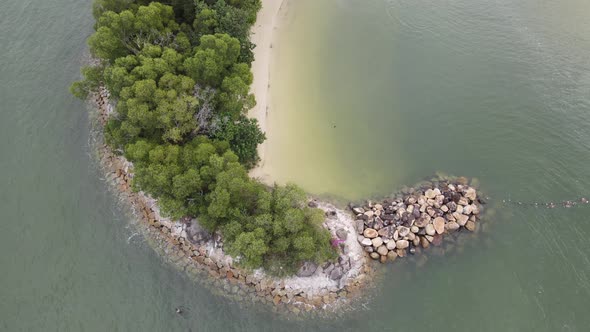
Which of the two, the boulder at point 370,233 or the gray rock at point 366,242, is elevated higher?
the boulder at point 370,233

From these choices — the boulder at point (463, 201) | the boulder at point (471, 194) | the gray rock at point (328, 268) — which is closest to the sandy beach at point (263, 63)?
the gray rock at point (328, 268)

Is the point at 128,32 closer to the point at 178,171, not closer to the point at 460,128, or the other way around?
the point at 178,171

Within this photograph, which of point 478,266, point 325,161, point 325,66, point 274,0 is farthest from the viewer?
point 274,0

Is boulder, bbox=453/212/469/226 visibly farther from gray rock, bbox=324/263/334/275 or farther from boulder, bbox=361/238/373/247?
gray rock, bbox=324/263/334/275

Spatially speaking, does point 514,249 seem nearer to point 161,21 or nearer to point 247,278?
point 247,278

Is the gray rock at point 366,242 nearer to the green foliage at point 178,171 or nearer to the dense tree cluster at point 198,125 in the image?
the dense tree cluster at point 198,125

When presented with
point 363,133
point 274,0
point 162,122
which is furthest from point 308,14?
point 162,122
